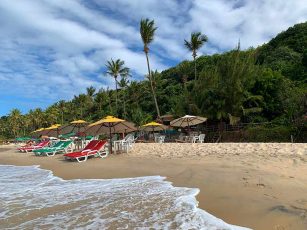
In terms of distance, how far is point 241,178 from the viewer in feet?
23.7

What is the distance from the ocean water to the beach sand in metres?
0.38

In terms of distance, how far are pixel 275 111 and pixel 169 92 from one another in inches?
1066

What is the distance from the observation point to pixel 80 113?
6425 centimetres

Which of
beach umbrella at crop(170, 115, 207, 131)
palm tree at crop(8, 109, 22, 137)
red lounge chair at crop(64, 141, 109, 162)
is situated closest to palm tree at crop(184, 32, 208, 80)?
beach umbrella at crop(170, 115, 207, 131)

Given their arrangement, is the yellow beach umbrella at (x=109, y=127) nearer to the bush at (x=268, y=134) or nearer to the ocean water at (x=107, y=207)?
the ocean water at (x=107, y=207)

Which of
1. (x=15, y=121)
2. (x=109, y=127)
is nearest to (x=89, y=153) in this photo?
(x=109, y=127)

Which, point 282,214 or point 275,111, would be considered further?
point 275,111

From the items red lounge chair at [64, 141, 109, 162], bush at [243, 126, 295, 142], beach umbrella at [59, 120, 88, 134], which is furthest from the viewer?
beach umbrella at [59, 120, 88, 134]

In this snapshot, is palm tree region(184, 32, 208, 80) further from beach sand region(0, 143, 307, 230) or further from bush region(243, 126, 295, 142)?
beach sand region(0, 143, 307, 230)

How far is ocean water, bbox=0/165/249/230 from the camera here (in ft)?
15.7

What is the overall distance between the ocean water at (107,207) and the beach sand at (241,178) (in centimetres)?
38

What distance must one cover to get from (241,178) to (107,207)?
3020 millimetres

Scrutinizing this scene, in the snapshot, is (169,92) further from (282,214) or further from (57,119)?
(282,214)

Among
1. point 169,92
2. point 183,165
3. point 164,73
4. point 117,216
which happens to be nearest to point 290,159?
point 183,165
